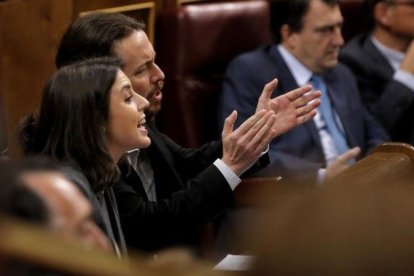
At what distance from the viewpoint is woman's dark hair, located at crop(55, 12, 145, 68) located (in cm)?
187

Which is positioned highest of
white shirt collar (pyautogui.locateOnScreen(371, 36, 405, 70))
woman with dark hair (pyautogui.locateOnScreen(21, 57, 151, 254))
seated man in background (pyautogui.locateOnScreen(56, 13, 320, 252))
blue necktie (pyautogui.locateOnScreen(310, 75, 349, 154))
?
woman with dark hair (pyautogui.locateOnScreen(21, 57, 151, 254))

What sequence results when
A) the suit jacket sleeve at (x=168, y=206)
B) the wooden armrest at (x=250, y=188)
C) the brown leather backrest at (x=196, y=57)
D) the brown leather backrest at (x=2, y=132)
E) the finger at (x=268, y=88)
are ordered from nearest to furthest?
the suit jacket sleeve at (x=168, y=206)
the finger at (x=268, y=88)
the brown leather backrest at (x=2, y=132)
the wooden armrest at (x=250, y=188)
the brown leather backrest at (x=196, y=57)

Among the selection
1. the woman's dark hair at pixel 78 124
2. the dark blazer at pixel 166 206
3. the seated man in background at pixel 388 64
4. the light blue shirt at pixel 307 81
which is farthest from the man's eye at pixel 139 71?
the seated man in background at pixel 388 64

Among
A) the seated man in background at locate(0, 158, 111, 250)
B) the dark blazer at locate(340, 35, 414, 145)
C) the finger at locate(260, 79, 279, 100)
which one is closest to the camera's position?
the seated man in background at locate(0, 158, 111, 250)

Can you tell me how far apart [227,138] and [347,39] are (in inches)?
53.8

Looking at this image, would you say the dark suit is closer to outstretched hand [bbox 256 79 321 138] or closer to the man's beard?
the man's beard

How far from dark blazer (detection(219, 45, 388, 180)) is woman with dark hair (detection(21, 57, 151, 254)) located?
2.98ft

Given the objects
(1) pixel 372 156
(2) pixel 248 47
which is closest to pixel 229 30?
(2) pixel 248 47

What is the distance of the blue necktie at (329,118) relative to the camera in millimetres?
2682

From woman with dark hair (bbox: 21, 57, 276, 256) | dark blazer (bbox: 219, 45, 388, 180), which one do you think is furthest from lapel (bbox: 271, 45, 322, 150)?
woman with dark hair (bbox: 21, 57, 276, 256)

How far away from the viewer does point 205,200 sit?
1812 millimetres

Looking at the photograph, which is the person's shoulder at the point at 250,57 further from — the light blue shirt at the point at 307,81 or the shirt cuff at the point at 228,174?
the shirt cuff at the point at 228,174

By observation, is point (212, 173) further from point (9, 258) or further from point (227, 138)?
point (9, 258)

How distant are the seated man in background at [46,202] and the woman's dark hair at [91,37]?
1.41 meters
